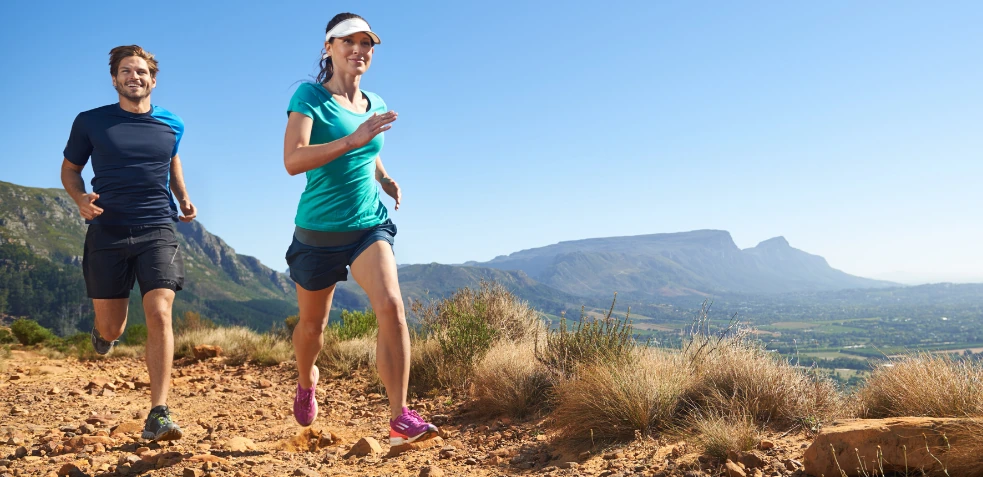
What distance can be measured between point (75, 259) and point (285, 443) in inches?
5773

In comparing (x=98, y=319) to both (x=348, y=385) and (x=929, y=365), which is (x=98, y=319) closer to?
(x=348, y=385)

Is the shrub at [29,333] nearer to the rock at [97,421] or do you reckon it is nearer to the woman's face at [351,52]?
the rock at [97,421]

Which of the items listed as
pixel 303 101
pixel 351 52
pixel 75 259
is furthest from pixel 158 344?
pixel 75 259

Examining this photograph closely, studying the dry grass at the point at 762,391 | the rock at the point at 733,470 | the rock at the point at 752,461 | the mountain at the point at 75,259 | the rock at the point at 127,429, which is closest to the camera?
the rock at the point at 733,470

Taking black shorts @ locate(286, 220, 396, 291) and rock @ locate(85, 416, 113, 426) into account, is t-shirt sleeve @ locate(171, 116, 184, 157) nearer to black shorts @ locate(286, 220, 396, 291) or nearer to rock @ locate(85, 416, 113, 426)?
black shorts @ locate(286, 220, 396, 291)

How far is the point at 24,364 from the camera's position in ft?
27.1

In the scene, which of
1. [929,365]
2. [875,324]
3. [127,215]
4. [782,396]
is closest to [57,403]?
[127,215]

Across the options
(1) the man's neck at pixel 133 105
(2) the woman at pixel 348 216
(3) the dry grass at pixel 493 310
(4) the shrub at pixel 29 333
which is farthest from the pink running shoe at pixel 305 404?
(4) the shrub at pixel 29 333

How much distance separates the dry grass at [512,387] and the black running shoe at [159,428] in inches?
87.4

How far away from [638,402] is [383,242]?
179 centimetres

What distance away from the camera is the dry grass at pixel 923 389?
11.0 feet

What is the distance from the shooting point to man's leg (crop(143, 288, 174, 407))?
3873 millimetres

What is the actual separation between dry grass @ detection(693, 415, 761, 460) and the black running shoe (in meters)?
3.00

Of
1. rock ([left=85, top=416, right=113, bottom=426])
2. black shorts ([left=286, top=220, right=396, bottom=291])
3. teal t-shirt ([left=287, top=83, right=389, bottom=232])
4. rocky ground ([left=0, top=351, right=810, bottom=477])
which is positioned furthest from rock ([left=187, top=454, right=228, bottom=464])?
rock ([left=85, top=416, right=113, bottom=426])
